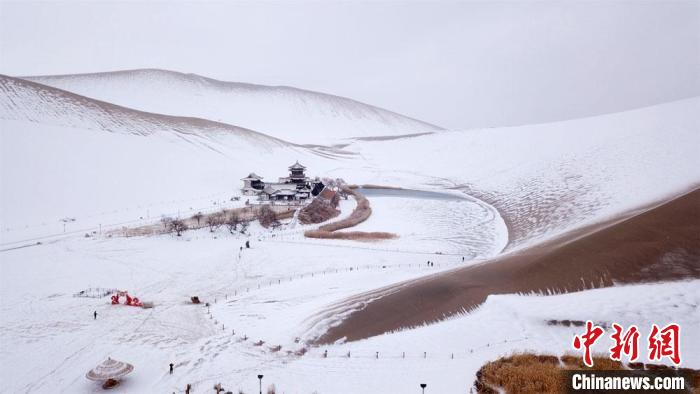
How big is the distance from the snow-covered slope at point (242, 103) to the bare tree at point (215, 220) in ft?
209

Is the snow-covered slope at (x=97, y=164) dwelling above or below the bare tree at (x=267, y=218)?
above

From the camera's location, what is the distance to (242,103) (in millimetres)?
122375

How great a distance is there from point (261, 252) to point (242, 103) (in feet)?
371

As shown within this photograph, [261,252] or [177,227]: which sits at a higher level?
[177,227]

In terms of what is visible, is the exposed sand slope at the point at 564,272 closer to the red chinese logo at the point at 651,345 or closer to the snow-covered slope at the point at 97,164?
the red chinese logo at the point at 651,345

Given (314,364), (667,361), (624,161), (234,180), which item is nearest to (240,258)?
(314,364)

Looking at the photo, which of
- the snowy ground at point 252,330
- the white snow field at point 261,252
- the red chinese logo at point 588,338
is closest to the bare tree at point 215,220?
the white snow field at point 261,252

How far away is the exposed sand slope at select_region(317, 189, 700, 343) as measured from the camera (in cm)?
1088

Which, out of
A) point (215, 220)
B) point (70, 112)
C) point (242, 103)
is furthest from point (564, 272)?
point (242, 103)

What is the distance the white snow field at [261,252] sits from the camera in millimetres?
8930

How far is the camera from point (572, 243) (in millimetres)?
13383

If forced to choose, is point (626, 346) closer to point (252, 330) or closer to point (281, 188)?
point (252, 330)

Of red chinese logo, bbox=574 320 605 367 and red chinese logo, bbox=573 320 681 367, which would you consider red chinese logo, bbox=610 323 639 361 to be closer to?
red chinese logo, bbox=573 320 681 367

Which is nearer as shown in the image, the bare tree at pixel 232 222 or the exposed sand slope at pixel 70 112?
the bare tree at pixel 232 222
